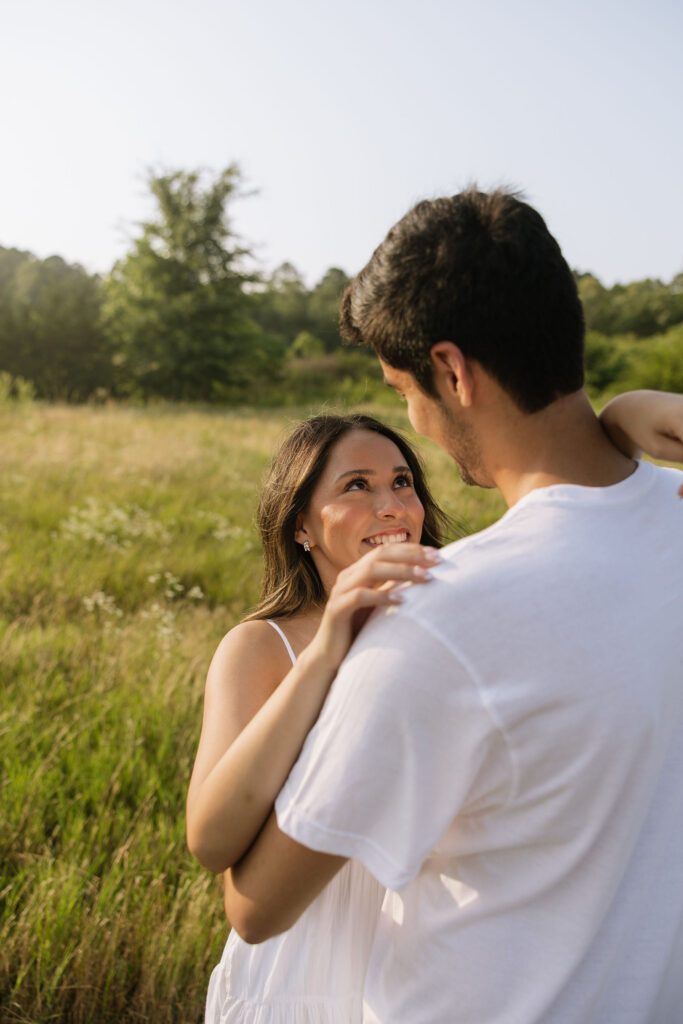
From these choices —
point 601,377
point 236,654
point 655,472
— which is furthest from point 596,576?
point 601,377

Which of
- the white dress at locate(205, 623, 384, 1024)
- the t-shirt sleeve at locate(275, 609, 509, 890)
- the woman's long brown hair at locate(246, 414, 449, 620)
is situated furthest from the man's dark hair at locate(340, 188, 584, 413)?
the woman's long brown hair at locate(246, 414, 449, 620)

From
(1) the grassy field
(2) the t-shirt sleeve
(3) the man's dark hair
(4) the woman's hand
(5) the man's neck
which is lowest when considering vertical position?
(1) the grassy field

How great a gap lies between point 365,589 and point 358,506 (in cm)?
108

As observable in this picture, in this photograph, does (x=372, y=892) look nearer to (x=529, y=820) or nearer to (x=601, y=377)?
(x=529, y=820)

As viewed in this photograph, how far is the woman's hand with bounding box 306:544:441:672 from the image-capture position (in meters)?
1.03

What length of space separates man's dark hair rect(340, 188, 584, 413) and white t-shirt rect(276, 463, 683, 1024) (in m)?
0.20

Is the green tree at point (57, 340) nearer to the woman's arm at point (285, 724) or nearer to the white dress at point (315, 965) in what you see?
the white dress at point (315, 965)

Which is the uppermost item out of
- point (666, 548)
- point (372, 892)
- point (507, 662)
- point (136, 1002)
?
point (666, 548)

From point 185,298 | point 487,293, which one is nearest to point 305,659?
point 487,293

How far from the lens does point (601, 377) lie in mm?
37406

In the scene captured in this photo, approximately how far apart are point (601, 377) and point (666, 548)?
128 ft

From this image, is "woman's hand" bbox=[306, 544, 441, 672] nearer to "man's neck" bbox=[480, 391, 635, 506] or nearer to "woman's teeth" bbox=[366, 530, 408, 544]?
"man's neck" bbox=[480, 391, 635, 506]

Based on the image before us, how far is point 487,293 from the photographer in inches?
42.0

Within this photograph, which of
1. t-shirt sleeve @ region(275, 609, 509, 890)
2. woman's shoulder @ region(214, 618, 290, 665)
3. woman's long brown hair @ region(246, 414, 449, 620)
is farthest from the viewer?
woman's long brown hair @ region(246, 414, 449, 620)
